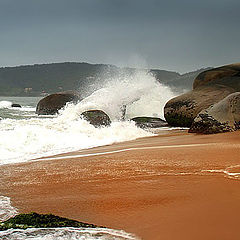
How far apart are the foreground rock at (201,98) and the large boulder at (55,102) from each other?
12987 millimetres

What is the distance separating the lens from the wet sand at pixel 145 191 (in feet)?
8.46

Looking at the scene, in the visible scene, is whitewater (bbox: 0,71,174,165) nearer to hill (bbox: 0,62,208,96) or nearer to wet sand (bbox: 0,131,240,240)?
wet sand (bbox: 0,131,240,240)

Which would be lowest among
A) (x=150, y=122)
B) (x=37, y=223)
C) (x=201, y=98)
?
(x=37, y=223)

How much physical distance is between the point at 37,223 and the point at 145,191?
1.26m

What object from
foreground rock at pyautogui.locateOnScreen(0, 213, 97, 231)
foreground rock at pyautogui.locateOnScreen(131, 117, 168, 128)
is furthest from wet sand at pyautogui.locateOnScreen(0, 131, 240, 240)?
foreground rock at pyautogui.locateOnScreen(131, 117, 168, 128)

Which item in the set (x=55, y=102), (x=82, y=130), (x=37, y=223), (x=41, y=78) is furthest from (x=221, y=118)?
(x=41, y=78)

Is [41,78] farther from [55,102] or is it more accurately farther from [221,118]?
[221,118]

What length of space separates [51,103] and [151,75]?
850 centimetres

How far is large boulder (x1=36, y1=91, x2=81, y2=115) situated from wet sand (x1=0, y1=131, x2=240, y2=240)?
20.2 m

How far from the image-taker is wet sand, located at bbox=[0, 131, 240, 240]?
2.58m

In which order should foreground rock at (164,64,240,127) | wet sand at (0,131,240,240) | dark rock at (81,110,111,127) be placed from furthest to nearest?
foreground rock at (164,64,240,127) < dark rock at (81,110,111,127) < wet sand at (0,131,240,240)

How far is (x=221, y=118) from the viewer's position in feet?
29.4

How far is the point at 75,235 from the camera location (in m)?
2.38

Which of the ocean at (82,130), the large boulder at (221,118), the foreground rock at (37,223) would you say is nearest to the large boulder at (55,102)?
the ocean at (82,130)
